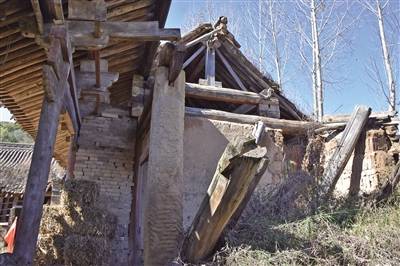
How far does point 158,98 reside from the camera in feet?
15.7

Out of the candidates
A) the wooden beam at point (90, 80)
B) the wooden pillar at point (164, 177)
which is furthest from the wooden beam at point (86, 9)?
the wooden beam at point (90, 80)

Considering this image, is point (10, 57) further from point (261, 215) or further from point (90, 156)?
point (261, 215)

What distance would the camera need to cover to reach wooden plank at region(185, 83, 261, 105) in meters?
8.15

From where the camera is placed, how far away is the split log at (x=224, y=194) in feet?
11.0

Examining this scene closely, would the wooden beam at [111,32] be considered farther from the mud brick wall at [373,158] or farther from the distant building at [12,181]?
the distant building at [12,181]

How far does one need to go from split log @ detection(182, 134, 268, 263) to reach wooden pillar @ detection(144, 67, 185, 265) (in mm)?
361

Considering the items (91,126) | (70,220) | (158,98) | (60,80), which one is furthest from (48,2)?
(91,126)

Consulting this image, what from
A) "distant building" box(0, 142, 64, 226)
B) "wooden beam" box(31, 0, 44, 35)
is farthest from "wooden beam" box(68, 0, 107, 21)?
"distant building" box(0, 142, 64, 226)

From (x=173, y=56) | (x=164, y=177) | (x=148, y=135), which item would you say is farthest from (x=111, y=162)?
(x=173, y=56)

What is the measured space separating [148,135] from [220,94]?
2.07 metres

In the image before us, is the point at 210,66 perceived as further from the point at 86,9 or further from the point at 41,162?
the point at 41,162

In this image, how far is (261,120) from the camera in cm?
820

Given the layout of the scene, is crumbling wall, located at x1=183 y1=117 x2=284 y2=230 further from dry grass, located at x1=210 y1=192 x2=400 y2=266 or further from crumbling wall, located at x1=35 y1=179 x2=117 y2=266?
dry grass, located at x1=210 y1=192 x2=400 y2=266

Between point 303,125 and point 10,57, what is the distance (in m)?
6.00
